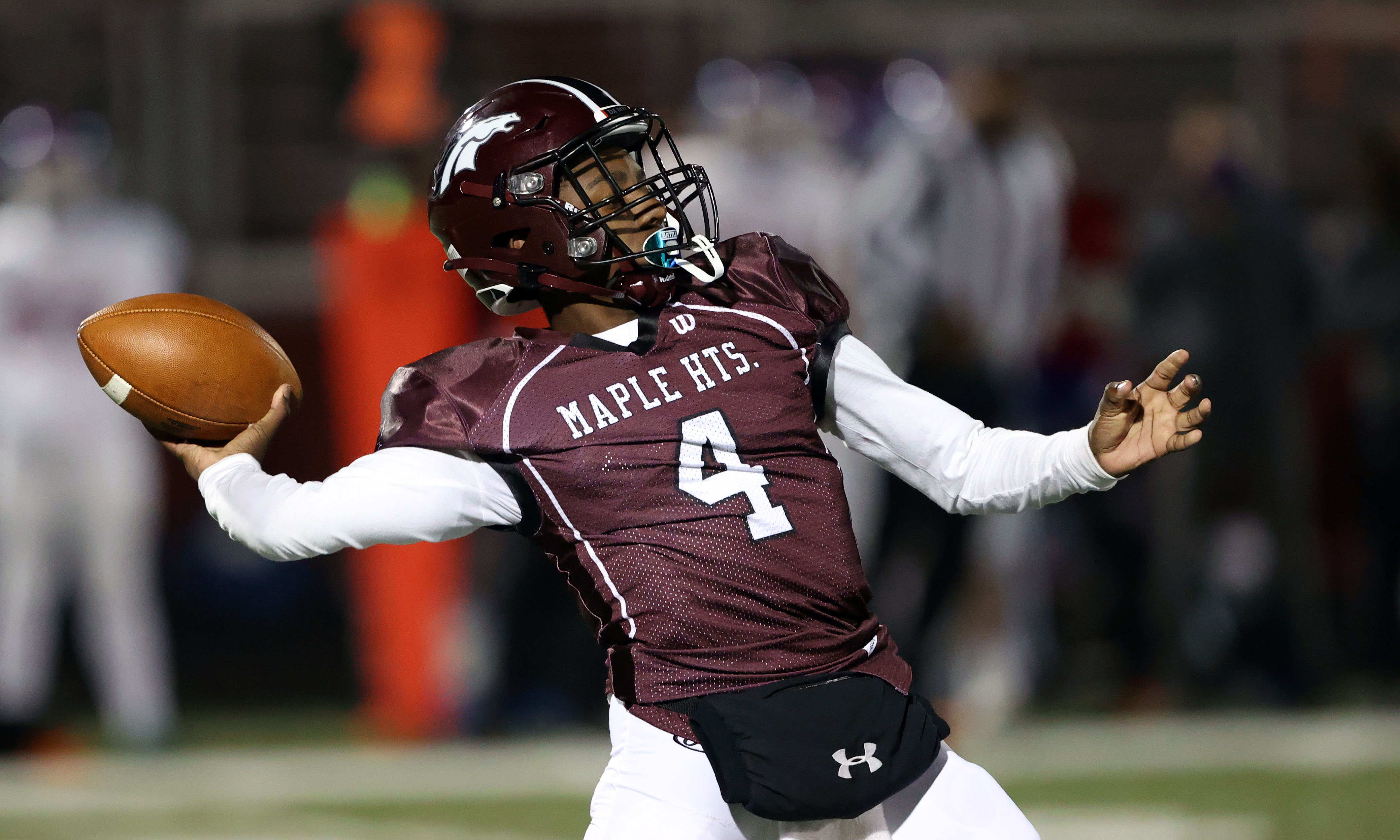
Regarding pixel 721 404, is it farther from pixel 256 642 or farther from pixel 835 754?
pixel 256 642

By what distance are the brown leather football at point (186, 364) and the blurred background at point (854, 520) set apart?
244 centimetres

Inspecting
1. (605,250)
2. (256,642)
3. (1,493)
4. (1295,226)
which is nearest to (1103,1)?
(1295,226)

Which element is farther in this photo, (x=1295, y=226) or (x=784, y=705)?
(x=1295, y=226)

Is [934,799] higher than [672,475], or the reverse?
[672,475]

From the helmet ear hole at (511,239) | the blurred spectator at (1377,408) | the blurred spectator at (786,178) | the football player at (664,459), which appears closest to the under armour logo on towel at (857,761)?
the football player at (664,459)

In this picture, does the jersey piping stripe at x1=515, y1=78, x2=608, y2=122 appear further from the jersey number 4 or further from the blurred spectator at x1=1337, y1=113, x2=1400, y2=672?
the blurred spectator at x1=1337, y1=113, x2=1400, y2=672

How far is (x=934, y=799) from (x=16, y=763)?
4603 millimetres

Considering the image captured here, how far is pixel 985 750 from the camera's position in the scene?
19.0ft

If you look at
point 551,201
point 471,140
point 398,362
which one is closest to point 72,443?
point 398,362

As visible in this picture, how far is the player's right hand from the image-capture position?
8.50 ft

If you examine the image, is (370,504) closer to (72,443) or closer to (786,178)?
(786,178)

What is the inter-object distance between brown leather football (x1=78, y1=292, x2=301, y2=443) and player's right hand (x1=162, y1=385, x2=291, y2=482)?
1cm

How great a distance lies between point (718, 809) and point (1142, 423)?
0.77m

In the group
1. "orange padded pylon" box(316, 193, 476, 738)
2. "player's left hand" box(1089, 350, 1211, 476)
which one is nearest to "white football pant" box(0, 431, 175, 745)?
"orange padded pylon" box(316, 193, 476, 738)
